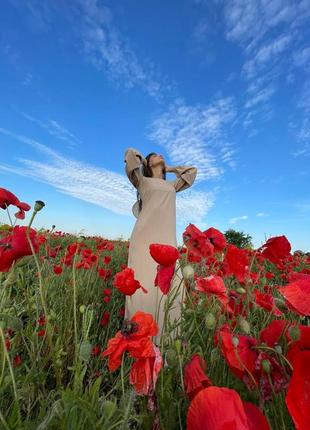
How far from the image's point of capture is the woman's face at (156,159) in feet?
12.5

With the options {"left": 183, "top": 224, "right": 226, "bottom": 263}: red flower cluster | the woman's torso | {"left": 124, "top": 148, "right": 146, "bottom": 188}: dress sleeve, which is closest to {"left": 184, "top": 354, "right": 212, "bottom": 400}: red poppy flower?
{"left": 183, "top": 224, "right": 226, "bottom": 263}: red flower cluster

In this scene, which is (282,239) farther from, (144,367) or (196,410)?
(196,410)

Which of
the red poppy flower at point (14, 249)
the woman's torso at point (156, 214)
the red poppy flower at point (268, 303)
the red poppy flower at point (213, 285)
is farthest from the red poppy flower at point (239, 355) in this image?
the woman's torso at point (156, 214)

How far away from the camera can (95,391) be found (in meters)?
0.82

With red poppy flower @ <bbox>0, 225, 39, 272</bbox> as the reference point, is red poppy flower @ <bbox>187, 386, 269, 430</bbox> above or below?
below

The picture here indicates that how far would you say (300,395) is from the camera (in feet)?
1.72

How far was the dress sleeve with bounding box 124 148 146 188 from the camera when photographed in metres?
3.45

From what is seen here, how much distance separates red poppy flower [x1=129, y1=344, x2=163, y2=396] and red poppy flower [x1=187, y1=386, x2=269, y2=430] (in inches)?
11.2

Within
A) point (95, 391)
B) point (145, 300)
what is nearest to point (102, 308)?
point (145, 300)

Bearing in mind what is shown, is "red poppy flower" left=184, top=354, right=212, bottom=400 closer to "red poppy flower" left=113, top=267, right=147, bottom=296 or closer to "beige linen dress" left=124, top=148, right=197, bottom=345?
"red poppy flower" left=113, top=267, right=147, bottom=296

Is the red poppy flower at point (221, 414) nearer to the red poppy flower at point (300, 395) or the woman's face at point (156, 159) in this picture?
the red poppy flower at point (300, 395)

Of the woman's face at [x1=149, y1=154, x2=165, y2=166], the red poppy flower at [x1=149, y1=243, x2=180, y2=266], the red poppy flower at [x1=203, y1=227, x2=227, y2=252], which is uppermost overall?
the woman's face at [x1=149, y1=154, x2=165, y2=166]

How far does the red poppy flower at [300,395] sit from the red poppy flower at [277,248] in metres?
0.81

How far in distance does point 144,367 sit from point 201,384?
141 mm
